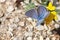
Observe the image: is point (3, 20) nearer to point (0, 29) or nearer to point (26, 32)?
point (0, 29)

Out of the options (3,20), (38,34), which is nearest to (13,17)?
(3,20)

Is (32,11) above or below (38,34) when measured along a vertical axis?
above

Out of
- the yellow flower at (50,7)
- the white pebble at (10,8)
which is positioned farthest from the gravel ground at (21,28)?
the yellow flower at (50,7)

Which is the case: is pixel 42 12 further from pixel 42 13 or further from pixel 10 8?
pixel 10 8

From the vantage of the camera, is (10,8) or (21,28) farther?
(10,8)

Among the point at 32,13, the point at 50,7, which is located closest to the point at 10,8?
the point at 32,13
